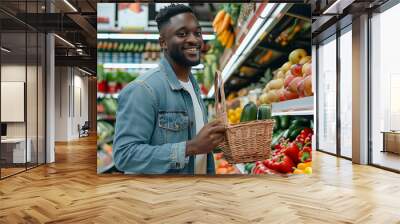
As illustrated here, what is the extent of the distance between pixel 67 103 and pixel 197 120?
11.3 m

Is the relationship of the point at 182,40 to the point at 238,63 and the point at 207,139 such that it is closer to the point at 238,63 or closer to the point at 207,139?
the point at 238,63

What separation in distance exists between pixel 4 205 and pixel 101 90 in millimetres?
2089

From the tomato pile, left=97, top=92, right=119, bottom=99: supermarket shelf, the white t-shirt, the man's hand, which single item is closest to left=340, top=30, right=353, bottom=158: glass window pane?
the tomato pile

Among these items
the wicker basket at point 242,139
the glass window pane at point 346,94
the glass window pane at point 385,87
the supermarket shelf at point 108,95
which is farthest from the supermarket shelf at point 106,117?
the glass window pane at point 346,94

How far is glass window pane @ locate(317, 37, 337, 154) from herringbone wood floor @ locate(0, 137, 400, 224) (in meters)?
3.37

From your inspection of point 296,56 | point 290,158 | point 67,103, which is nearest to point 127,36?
point 296,56

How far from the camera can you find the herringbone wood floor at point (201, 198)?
3.74 metres

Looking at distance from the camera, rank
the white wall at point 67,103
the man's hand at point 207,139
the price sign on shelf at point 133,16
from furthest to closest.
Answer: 1. the white wall at point 67,103
2. the price sign on shelf at point 133,16
3. the man's hand at point 207,139

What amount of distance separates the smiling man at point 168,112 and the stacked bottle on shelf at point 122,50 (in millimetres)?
447

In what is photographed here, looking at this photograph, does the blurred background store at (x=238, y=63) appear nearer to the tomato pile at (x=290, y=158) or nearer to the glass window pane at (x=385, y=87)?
the glass window pane at (x=385, y=87)

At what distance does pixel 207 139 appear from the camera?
4684 mm

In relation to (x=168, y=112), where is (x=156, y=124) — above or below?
below

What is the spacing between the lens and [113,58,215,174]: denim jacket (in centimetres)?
498

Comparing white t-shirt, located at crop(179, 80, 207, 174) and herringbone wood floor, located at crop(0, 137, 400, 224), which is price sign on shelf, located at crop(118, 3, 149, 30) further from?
herringbone wood floor, located at crop(0, 137, 400, 224)
